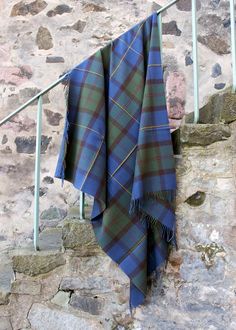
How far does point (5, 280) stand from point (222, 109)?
1268 mm

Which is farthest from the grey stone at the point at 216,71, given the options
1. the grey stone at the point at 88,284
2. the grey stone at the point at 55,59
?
the grey stone at the point at 88,284

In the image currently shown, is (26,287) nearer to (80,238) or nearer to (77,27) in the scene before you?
(80,238)

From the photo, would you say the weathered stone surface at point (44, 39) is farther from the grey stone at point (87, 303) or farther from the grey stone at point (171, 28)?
the grey stone at point (87, 303)

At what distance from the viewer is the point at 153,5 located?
3732 mm

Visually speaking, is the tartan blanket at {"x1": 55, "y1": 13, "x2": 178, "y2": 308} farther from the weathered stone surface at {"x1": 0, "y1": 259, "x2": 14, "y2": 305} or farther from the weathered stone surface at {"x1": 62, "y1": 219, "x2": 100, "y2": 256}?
the weathered stone surface at {"x1": 0, "y1": 259, "x2": 14, "y2": 305}

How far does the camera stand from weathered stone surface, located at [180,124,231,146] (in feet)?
6.06

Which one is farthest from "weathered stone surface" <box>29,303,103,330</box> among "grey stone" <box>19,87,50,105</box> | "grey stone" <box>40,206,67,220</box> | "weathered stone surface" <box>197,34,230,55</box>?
"weathered stone surface" <box>197,34,230,55</box>

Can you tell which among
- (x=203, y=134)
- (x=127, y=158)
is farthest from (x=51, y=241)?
(x=203, y=134)

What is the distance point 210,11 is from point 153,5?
1.52 feet

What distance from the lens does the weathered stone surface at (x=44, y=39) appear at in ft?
12.2

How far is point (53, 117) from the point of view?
3.62 meters

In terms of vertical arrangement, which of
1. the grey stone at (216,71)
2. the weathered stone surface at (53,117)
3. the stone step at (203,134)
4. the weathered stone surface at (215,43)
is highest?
the weathered stone surface at (215,43)

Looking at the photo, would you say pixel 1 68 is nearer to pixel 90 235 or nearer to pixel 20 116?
pixel 20 116

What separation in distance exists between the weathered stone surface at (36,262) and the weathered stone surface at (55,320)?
156mm
